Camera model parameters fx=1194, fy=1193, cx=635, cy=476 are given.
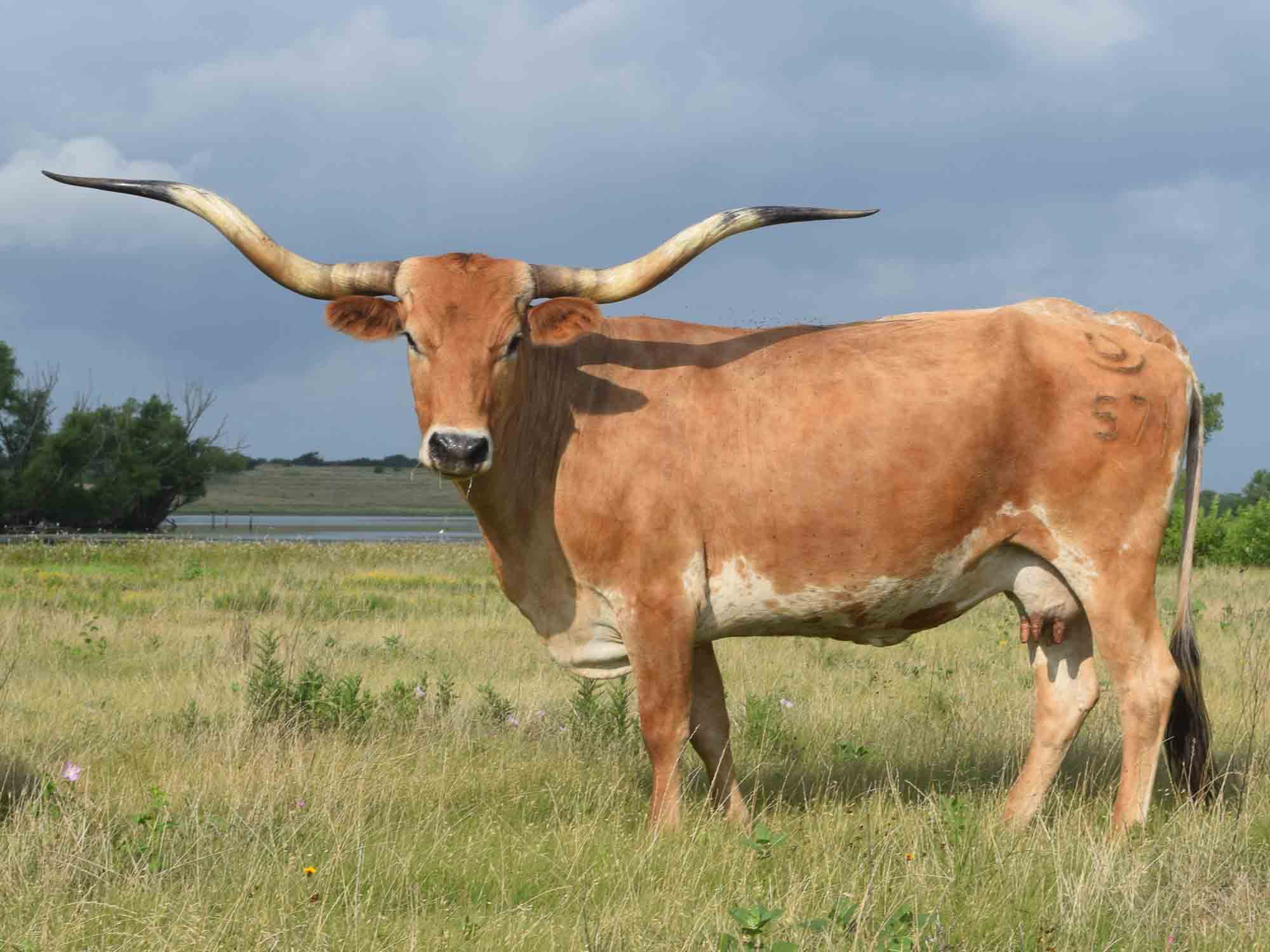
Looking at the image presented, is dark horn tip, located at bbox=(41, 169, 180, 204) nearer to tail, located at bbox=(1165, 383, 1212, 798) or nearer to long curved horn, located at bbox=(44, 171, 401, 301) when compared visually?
long curved horn, located at bbox=(44, 171, 401, 301)

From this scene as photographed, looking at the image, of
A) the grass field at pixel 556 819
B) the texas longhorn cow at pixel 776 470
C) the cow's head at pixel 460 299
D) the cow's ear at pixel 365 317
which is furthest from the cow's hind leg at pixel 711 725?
the cow's ear at pixel 365 317

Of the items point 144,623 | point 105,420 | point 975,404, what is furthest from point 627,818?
point 105,420

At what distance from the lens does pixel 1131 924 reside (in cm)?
411

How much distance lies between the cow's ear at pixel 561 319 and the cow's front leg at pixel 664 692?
1300 millimetres

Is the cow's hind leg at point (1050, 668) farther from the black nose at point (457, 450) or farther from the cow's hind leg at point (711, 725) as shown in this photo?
the black nose at point (457, 450)

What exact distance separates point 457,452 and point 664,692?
4.82 ft

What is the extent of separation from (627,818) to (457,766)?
109cm

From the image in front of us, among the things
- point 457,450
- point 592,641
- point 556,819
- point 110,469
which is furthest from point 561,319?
point 110,469

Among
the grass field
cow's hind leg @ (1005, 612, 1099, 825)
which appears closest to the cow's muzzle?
the grass field

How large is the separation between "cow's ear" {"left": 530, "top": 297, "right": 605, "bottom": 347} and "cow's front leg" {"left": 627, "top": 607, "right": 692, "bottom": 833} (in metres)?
1.30

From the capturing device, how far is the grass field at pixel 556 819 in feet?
13.2

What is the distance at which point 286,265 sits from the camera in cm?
569

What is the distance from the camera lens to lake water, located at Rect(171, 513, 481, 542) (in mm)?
54781

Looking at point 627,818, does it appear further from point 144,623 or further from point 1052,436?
point 144,623
